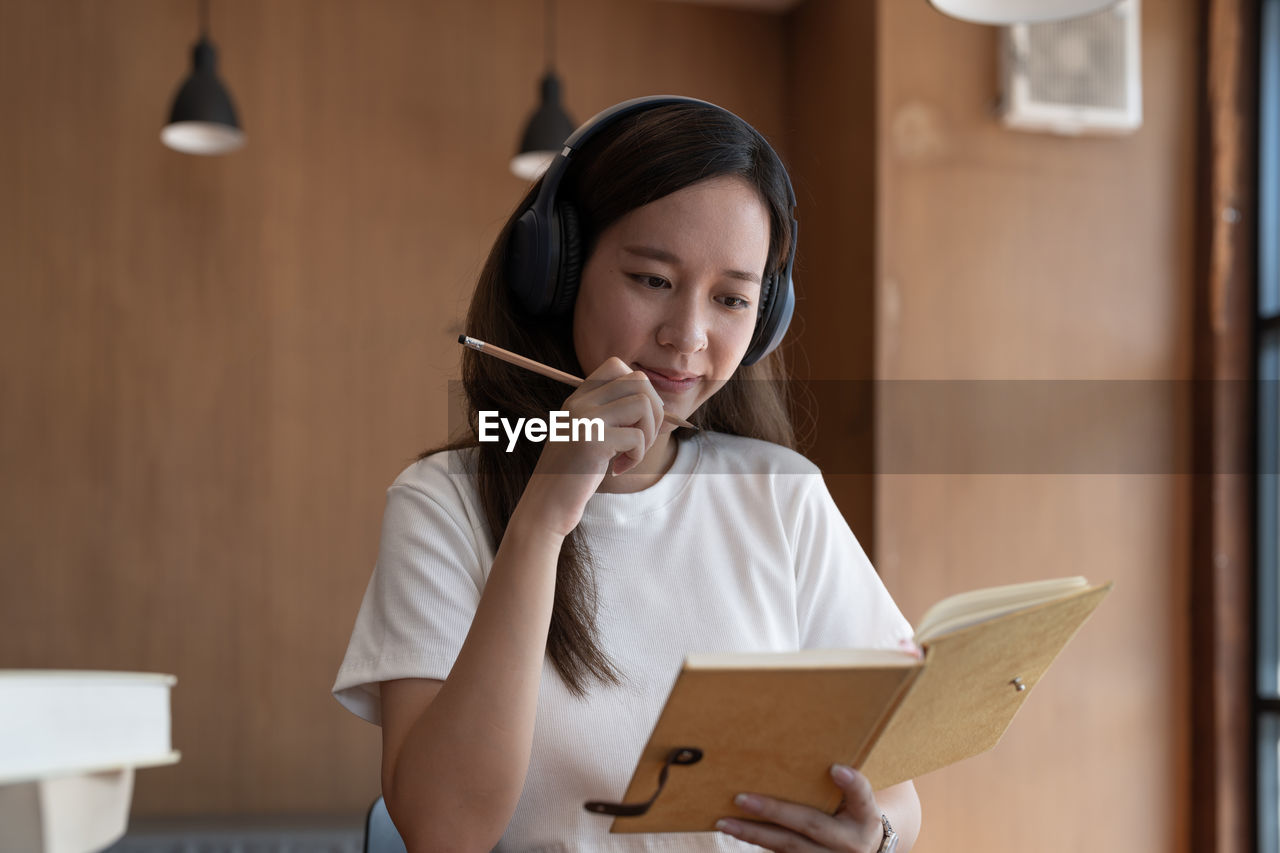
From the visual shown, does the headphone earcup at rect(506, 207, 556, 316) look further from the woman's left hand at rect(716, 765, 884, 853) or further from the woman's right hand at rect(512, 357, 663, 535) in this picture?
the woman's left hand at rect(716, 765, 884, 853)

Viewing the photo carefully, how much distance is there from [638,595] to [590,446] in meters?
0.24

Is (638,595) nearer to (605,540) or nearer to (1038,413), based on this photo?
(605,540)

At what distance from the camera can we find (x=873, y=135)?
276 cm

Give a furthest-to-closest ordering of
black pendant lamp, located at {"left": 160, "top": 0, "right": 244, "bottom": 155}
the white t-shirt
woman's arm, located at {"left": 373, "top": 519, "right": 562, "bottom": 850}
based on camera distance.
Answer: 1. black pendant lamp, located at {"left": 160, "top": 0, "right": 244, "bottom": 155}
2. the white t-shirt
3. woman's arm, located at {"left": 373, "top": 519, "right": 562, "bottom": 850}

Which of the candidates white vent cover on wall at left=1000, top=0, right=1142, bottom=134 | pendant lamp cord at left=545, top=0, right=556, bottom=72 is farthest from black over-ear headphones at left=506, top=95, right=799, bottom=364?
pendant lamp cord at left=545, top=0, right=556, bottom=72

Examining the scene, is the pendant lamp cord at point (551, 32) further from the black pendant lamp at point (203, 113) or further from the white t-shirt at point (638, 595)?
the white t-shirt at point (638, 595)

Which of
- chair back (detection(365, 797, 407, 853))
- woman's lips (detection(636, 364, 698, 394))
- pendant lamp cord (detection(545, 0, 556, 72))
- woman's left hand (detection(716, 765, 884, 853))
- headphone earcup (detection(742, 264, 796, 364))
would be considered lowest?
chair back (detection(365, 797, 407, 853))

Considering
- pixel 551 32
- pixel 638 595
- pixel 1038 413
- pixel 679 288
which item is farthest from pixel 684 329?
pixel 551 32

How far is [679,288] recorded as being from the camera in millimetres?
990

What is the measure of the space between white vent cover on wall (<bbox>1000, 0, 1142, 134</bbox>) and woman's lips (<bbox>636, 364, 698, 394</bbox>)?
2062 mm

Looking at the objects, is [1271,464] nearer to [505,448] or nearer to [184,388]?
[505,448]

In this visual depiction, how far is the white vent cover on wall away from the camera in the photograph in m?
2.72

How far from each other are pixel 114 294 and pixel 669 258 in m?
2.55

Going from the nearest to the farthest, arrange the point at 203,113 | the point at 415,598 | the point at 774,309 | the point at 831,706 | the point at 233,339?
1. the point at 831,706
2. the point at 415,598
3. the point at 774,309
4. the point at 203,113
5. the point at 233,339
